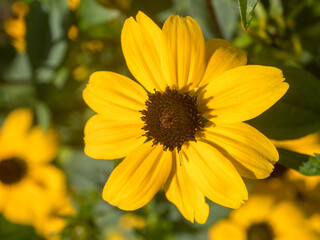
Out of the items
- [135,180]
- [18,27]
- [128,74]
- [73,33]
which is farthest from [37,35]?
[135,180]

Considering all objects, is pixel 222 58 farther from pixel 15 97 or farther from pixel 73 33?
pixel 15 97

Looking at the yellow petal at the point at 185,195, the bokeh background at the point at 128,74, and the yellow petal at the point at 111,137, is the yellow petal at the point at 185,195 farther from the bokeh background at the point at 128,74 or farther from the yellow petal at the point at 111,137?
the bokeh background at the point at 128,74

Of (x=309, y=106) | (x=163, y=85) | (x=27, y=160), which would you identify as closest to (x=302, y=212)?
(x=309, y=106)

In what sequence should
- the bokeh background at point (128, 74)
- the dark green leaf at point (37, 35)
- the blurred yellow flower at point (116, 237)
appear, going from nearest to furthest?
1. the bokeh background at point (128, 74)
2. the dark green leaf at point (37, 35)
3. the blurred yellow flower at point (116, 237)

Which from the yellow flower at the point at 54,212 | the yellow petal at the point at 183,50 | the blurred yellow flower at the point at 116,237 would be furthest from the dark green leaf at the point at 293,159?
the yellow flower at the point at 54,212

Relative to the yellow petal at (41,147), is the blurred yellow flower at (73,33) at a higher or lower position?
higher
